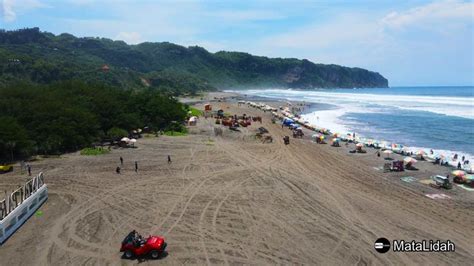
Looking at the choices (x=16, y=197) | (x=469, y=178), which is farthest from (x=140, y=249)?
(x=469, y=178)

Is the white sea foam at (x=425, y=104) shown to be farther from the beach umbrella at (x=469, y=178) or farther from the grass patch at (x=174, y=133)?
the grass patch at (x=174, y=133)

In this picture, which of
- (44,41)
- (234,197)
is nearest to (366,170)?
(234,197)

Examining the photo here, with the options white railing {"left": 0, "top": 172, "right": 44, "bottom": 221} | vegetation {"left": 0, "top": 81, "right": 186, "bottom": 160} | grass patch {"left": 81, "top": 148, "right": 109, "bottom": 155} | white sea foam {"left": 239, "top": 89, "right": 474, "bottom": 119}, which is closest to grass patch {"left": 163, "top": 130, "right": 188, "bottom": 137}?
vegetation {"left": 0, "top": 81, "right": 186, "bottom": 160}

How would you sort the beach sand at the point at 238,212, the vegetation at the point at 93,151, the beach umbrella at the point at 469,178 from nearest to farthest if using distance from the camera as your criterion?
the beach sand at the point at 238,212 < the beach umbrella at the point at 469,178 < the vegetation at the point at 93,151

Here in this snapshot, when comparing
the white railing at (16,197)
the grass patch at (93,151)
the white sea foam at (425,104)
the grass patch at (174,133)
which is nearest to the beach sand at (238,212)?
the white railing at (16,197)

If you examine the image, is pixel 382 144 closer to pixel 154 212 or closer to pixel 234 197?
pixel 234 197

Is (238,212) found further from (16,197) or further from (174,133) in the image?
(174,133)
